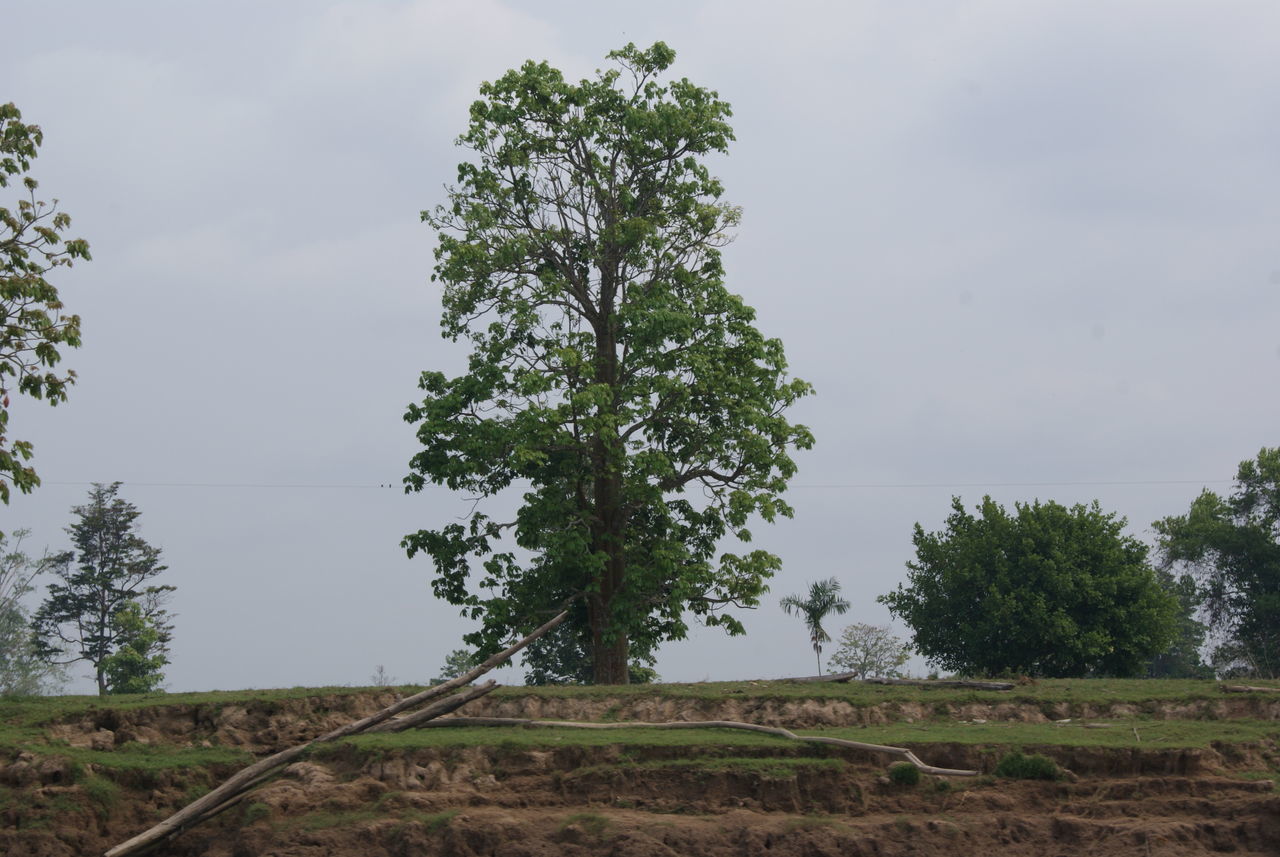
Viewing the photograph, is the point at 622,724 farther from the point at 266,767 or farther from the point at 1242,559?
the point at 1242,559

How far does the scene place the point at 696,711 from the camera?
2081 centimetres

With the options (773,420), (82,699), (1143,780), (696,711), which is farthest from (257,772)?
(773,420)

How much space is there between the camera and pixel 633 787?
1711 cm

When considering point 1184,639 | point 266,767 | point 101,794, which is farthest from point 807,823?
point 1184,639


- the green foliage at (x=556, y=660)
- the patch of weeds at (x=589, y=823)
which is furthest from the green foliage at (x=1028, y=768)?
the green foliage at (x=556, y=660)

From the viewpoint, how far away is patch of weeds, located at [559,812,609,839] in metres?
16.0

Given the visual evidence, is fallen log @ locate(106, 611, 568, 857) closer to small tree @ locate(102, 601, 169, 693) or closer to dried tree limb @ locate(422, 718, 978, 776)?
dried tree limb @ locate(422, 718, 978, 776)

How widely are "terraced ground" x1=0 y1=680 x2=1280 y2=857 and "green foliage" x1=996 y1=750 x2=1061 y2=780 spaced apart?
11 cm

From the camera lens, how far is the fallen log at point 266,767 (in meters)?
16.5

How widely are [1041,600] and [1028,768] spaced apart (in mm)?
27336

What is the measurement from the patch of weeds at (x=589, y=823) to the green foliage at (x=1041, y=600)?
29.7m

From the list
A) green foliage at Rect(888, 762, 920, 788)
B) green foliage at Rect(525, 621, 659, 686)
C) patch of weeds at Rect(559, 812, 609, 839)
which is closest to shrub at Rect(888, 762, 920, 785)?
green foliage at Rect(888, 762, 920, 788)

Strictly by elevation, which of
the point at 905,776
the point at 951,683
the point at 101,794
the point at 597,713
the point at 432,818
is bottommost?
the point at 432,818

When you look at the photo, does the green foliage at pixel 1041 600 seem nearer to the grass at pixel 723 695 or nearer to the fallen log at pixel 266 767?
the grass at pixel 723 695
